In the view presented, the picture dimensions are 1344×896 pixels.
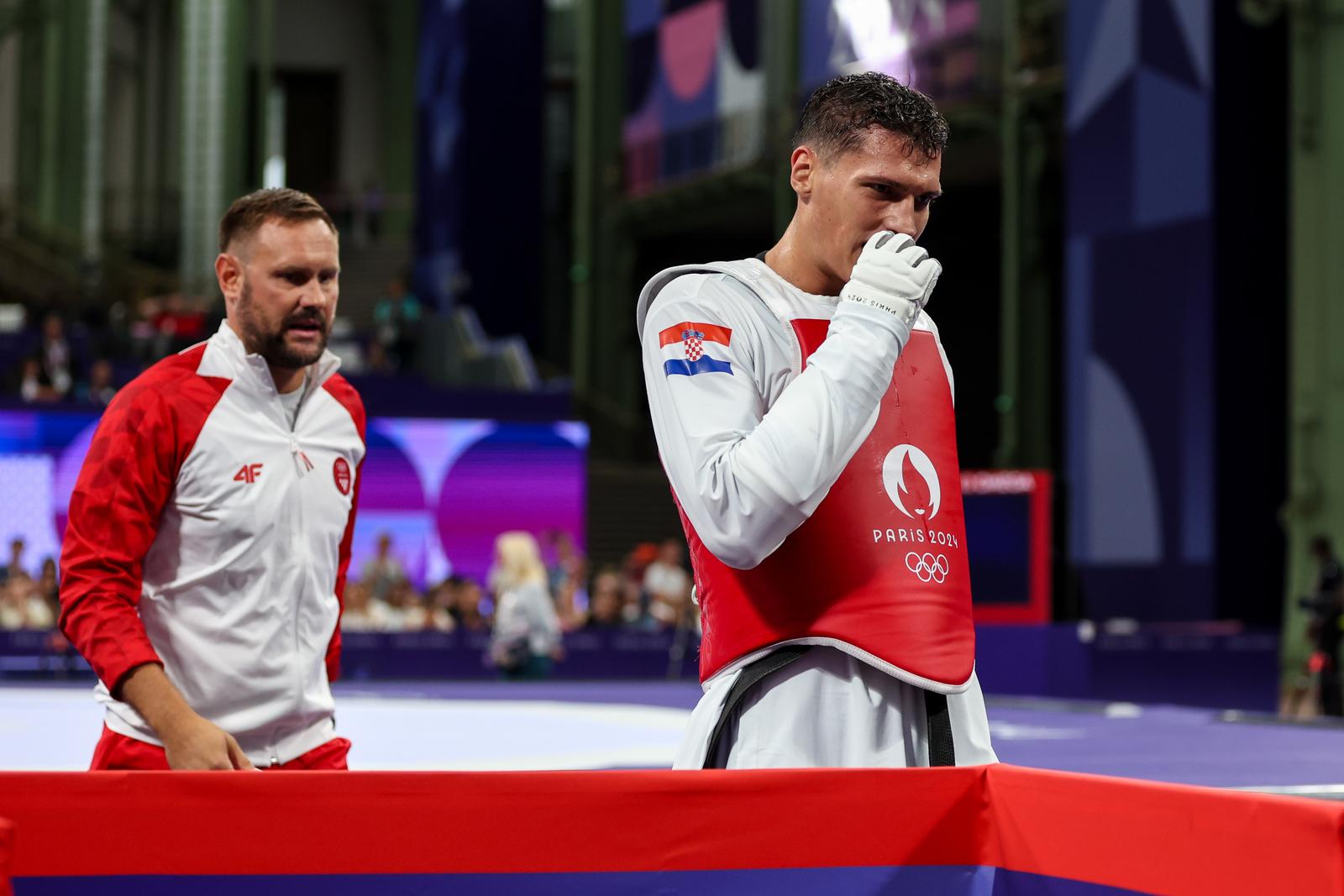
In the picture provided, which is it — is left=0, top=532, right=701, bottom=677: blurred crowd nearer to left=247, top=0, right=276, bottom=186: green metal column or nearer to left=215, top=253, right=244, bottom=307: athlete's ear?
left=215, top=253, right=244, bottom=307: athlete's ear

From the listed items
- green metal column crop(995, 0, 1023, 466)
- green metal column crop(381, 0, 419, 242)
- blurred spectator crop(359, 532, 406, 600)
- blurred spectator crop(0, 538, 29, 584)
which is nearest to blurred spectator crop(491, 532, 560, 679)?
blurred spectator crop(359, 532, 406, 600)

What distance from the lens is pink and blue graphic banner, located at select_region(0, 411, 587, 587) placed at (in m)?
22.6

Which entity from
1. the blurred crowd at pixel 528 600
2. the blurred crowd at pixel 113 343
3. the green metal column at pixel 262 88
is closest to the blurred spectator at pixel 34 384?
the blurred crowd at pixel 113 343

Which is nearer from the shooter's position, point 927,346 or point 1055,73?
point 927,346

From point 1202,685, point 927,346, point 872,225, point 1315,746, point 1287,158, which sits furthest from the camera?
point 1287,158

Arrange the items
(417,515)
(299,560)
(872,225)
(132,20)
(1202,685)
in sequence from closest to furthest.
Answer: (872,225) < (299,560) < (1202,685) < (417,515) < (132,20)

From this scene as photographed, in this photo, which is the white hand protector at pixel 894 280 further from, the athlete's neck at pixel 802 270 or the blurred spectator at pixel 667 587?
the blurred spectator at pixel 667 587

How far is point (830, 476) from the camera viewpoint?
248 centimetres

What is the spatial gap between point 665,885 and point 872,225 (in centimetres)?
100

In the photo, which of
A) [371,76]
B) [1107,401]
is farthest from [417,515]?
[371,76]

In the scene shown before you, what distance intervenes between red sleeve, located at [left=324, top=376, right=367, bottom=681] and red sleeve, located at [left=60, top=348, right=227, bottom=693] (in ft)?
1.41

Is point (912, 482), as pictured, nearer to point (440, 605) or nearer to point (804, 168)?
point (804, 168)

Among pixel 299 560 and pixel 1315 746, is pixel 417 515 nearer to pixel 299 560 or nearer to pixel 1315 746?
pixel 1315 746

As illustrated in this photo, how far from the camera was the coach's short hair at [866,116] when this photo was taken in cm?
273
